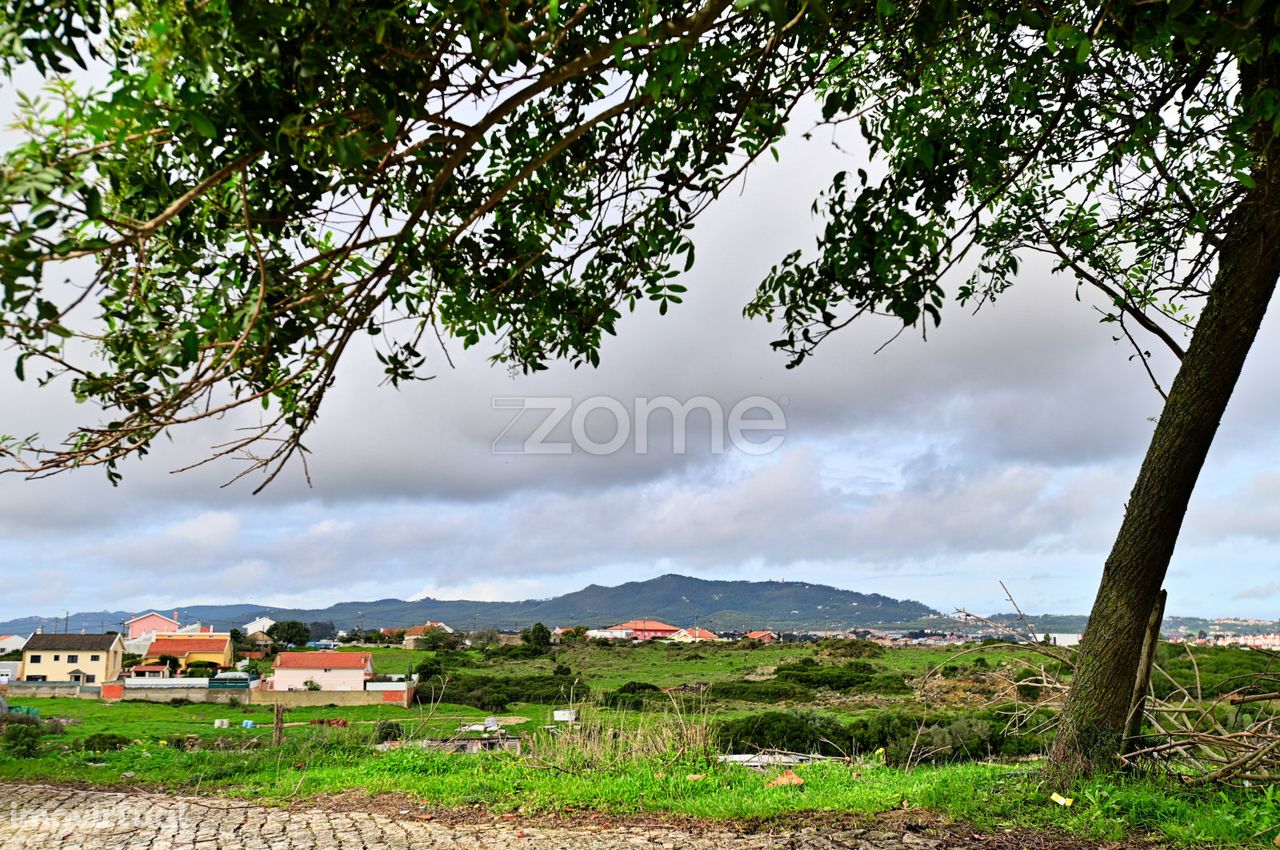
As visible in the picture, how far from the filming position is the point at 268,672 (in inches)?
1123

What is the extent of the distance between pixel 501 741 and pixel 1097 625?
6607mm

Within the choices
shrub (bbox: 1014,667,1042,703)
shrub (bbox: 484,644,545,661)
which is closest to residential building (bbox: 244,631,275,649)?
shrub (bbox: 484,644,545,661)

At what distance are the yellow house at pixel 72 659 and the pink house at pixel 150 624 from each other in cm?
1353

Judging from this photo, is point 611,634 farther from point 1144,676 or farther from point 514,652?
point 1144,676

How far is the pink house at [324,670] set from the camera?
2328 centimetres

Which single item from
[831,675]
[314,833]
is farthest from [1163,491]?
[831,675]

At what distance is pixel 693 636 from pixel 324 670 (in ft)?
37.8

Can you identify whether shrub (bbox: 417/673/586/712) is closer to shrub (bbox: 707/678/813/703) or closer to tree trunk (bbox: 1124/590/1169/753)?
shrub (bbox: 707/678/813/703)

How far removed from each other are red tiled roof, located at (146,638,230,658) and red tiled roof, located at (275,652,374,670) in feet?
31.5

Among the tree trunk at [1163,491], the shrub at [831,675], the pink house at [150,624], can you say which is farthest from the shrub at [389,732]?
the pink house at [150,624]

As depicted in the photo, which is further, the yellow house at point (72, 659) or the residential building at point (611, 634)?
the residential building at point (611, 634)

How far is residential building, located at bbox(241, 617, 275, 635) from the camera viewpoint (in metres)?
39.0

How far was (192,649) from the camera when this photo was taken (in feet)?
109

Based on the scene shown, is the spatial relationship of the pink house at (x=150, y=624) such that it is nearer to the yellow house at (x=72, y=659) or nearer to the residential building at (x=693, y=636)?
the yellow house at (x=72, y=659)
